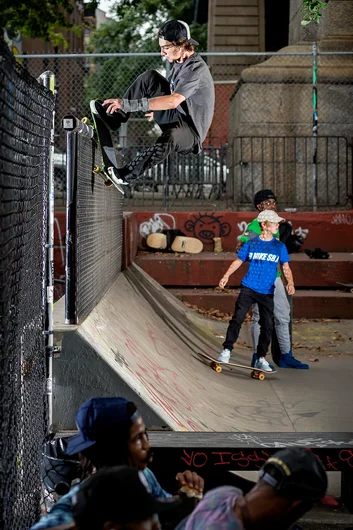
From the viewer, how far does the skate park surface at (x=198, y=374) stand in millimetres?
5598

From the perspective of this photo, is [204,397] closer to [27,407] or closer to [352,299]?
[27,407]

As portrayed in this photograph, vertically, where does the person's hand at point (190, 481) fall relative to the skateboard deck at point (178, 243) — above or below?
below

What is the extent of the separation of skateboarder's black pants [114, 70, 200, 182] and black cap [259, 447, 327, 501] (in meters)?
4.08

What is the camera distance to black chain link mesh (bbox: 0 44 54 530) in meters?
3.00

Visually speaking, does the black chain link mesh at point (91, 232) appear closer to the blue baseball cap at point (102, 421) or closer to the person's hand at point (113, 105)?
the person's hand at point (113, 105)

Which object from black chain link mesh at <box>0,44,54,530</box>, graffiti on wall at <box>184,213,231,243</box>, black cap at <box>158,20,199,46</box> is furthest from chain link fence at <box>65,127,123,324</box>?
graffiti on wall at <box>184,213,231,243</box>

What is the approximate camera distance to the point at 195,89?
19.4 ft

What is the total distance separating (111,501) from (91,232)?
4.02 meters

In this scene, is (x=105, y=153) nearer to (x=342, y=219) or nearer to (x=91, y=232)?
(x=91, y=232)

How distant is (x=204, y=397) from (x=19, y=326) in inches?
136

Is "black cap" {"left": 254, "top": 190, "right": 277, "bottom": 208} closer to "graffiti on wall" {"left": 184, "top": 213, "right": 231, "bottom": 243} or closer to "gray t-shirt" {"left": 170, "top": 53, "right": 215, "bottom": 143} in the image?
"gray t-shirt" {"left": 170, "top": 53, "right": 215, "bottom": 143}

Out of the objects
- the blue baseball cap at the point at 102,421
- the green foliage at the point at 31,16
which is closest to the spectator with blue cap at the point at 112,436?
the blue baseball cap at the point at 102,421

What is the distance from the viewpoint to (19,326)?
11.6 feet

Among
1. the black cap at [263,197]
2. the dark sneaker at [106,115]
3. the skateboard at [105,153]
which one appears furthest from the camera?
the black cap at [263,197]
